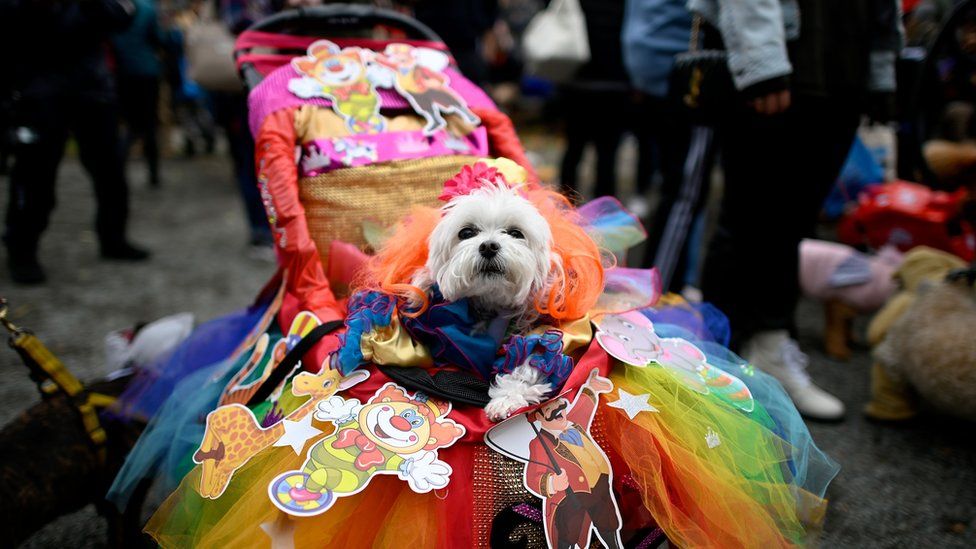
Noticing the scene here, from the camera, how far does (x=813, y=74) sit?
2.10 m

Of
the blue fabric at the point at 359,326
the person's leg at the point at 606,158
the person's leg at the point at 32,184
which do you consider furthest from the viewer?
the person's leg at the point at 606,158

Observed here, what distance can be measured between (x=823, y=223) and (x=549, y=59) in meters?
2.44

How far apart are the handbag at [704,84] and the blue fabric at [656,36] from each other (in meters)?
0.38

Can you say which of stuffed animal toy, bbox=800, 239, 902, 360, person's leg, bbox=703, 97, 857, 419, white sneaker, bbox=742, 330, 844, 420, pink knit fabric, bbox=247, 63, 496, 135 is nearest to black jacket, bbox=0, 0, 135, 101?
pink knit fabric, bbox=247, 63, 496, 135

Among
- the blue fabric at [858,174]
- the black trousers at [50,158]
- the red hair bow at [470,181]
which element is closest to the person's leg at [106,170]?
the black trousers at [50,158]

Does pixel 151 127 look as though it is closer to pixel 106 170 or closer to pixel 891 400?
pixel 106 170

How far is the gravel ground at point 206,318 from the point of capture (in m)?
2.03

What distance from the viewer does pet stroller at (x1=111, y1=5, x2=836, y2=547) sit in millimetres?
1216

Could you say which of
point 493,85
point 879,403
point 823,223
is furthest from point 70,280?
point 493,85

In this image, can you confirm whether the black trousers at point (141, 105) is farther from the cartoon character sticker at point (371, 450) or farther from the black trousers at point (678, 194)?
the cartoon character sticker at point (371, 450)

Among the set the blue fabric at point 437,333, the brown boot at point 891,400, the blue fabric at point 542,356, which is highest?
the blue fabric at point 437,333

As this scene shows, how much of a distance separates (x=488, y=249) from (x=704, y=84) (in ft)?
4.35

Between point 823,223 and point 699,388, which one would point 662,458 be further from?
point 823,223

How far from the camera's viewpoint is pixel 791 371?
2613 millimetres
